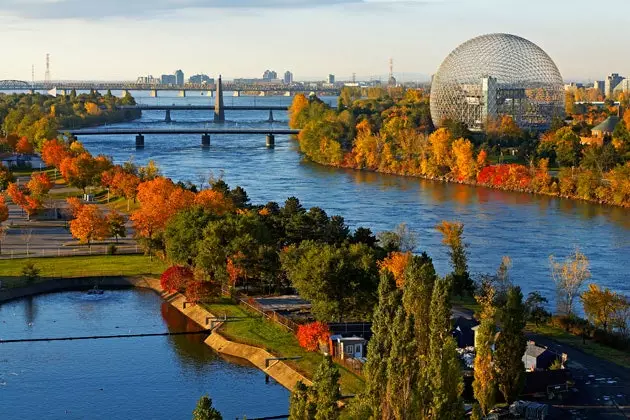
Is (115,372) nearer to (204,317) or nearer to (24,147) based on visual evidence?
(204,317)

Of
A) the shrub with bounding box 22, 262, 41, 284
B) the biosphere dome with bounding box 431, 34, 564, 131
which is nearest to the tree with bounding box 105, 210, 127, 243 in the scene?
the shrub with bounding box 22, 262, 41, 284

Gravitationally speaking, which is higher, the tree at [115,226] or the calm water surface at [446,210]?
the tree at [115,226]

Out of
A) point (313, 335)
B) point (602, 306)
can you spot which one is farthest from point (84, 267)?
point (602, 306)

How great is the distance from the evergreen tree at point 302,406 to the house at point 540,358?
6834 millimetres

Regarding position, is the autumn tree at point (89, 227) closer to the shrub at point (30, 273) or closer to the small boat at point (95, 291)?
the shrub at point (30, 273)

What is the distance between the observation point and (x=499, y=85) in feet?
202

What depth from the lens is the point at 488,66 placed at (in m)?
62.6

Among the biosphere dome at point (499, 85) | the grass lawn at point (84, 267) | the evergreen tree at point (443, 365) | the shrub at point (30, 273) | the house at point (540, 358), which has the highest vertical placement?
the biosphere dome at point (499, 85)

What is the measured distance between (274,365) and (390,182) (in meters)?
28.9

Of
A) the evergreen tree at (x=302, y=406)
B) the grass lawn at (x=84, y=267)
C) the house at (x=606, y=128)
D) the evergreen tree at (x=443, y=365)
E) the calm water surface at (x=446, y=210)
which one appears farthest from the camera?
the house at (x=606, y=128)

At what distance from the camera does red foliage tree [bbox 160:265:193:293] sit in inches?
986

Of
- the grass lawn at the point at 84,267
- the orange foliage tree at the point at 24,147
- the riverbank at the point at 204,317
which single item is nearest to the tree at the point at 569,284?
the riverbank at the point at 204,317

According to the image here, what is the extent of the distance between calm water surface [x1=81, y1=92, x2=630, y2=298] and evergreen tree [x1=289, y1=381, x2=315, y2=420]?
12.4m

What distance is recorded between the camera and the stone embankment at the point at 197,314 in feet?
63.8
